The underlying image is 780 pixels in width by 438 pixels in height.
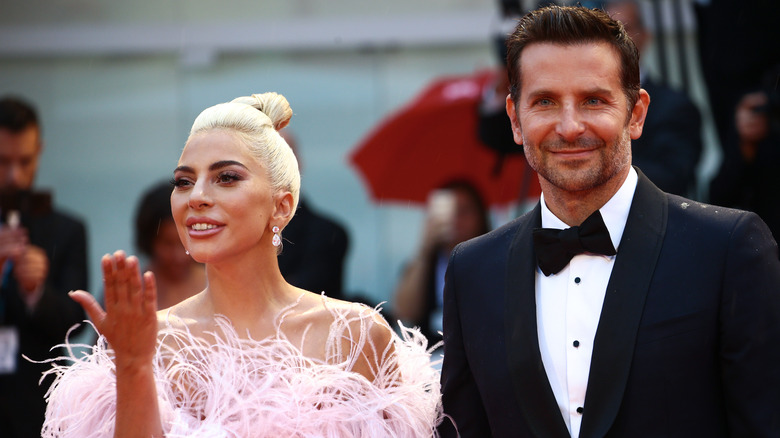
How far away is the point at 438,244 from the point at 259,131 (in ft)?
8.02

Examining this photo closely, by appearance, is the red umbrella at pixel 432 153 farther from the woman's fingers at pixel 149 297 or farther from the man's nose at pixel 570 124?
the woman's fingers at pixel 149 297

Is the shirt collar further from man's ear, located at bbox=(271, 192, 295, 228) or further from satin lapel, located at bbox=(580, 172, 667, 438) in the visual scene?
man's ear, located at bbox=(271, 192, 295, 228)

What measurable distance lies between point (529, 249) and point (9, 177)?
3057 mm

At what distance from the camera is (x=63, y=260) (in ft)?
16.0

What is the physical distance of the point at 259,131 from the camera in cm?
314

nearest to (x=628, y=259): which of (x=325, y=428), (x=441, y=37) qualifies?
(x=325, y=428)

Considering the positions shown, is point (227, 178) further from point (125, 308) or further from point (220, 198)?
point (125, 308)

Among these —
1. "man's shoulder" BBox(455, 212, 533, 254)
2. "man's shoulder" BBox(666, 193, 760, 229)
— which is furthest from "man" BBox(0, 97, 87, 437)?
"man's shoulder" BBox(666, 193, 760, 229)

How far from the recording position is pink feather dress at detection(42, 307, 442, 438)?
9.43ft

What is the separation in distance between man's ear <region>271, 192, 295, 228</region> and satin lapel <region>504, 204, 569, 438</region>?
0.74m

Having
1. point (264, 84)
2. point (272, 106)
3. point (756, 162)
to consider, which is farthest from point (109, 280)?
point (264, 84)

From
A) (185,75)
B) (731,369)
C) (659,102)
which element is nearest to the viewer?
(731,369)

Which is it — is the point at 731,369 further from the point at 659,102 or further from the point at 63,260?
the point at 63,260

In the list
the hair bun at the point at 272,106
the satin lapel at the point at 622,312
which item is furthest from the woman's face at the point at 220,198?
the satin lapel at the point at 622,312
